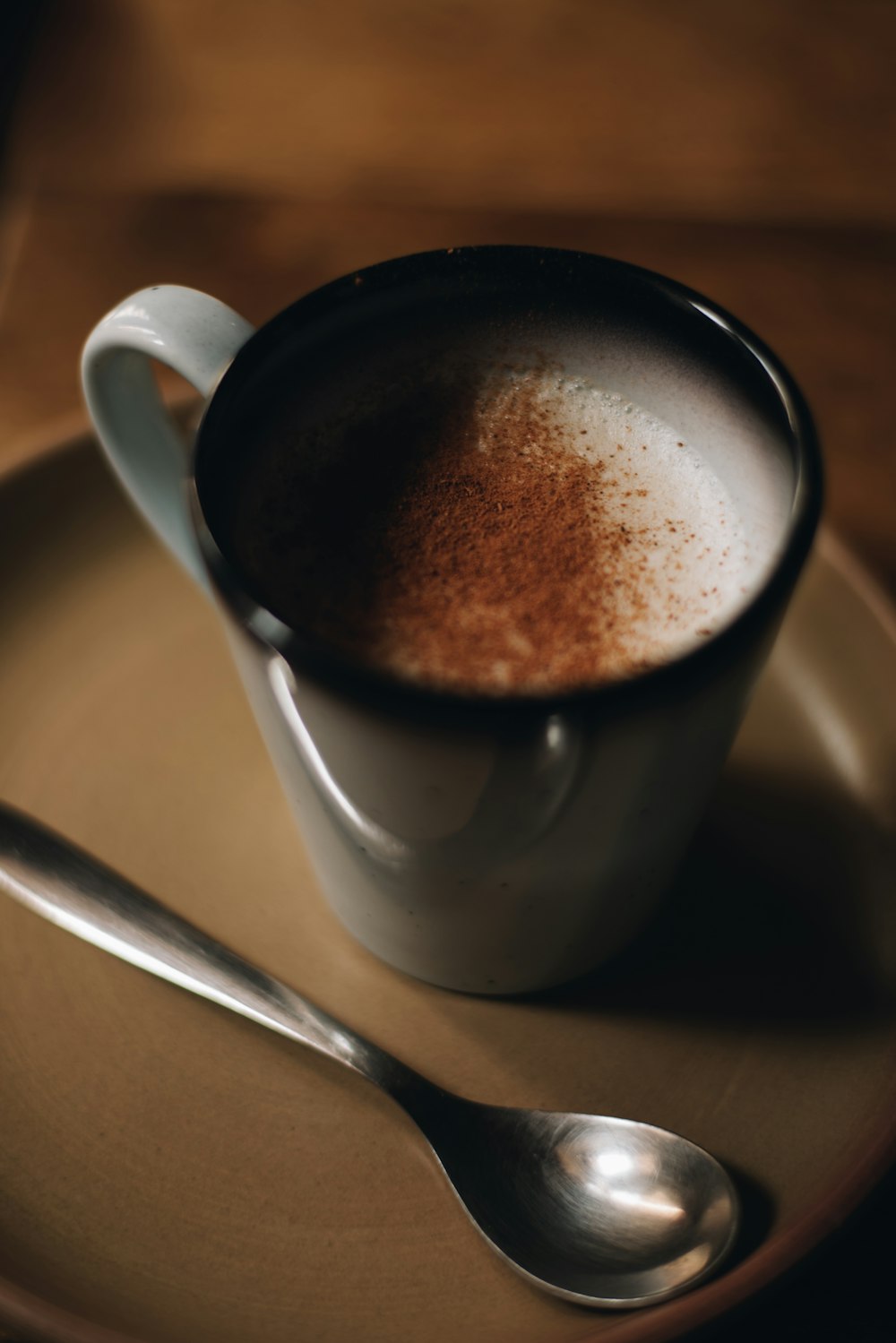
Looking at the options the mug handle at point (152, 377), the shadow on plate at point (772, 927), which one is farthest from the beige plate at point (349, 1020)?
the mug handle at point (152, 377)

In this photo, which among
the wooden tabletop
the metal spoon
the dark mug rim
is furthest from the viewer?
the wooden tabletop

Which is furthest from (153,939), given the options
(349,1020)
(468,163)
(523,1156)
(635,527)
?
(468,163)

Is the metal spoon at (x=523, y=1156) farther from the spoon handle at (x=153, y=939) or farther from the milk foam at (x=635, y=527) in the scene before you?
the milk foam at (x=635, y=527)

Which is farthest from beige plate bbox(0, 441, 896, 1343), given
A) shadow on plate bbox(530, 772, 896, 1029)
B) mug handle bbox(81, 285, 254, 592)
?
mug handle bbox(81, 285, 254, 592)

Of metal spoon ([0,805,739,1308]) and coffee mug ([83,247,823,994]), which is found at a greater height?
coffee mug ([83,247,823,994])

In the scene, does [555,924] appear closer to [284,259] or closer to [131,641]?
[131,641]

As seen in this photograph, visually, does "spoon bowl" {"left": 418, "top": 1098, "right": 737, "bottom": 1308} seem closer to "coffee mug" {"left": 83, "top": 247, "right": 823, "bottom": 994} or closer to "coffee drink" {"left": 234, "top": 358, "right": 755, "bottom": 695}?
"coffee mug" {"left": 83, "top": 247, "right": 823, "bottom": 994}
